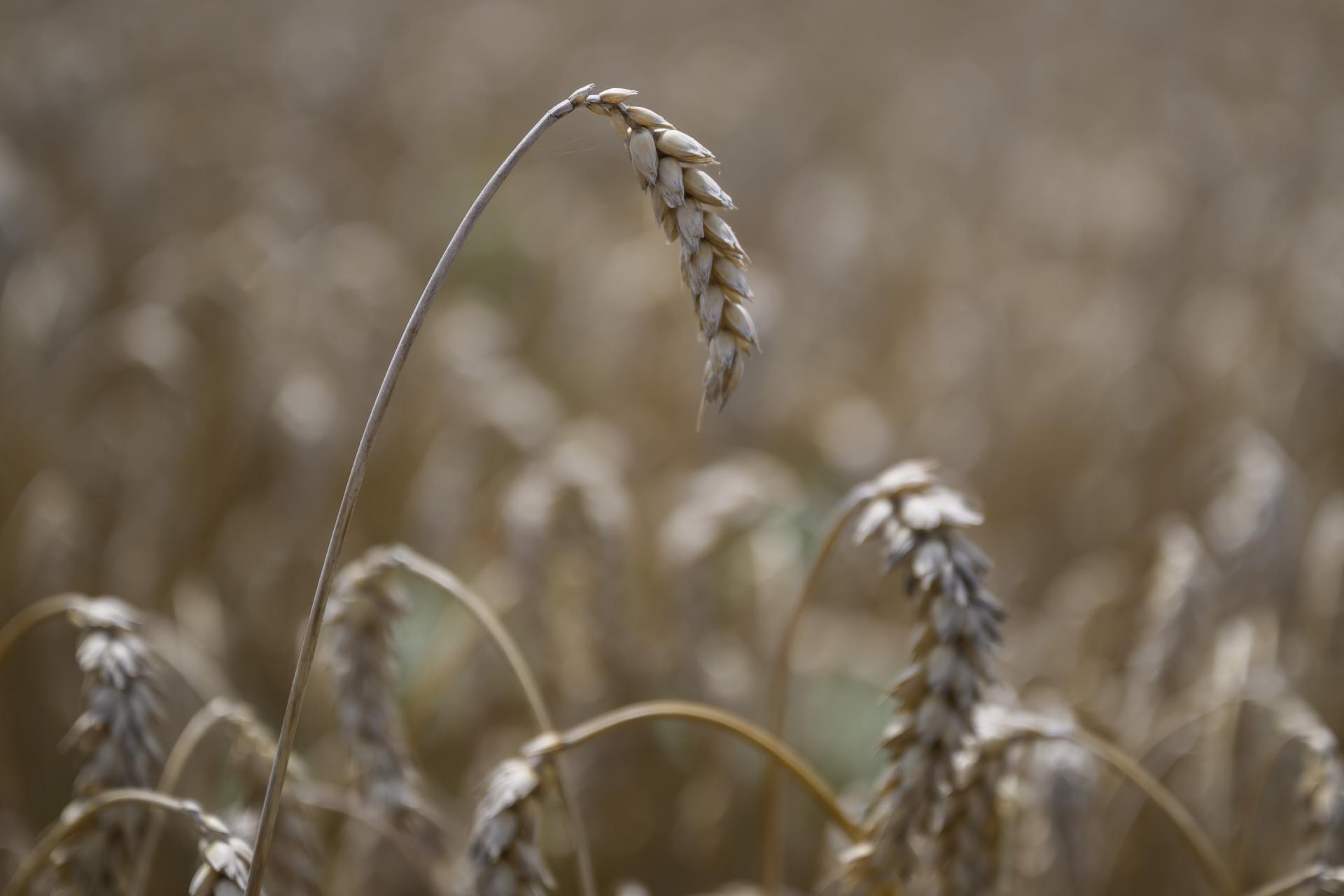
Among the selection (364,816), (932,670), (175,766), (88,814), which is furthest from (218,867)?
(932,670)

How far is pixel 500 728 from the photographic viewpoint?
169cm

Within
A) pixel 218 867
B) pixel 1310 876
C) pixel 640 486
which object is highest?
pixel 640 486

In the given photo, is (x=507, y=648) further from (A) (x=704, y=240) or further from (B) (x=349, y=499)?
(A) (x=704, y=240)

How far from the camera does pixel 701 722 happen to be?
0.87 meters

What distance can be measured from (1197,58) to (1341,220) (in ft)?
10.0

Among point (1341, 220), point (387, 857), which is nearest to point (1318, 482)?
point (1341, 220)

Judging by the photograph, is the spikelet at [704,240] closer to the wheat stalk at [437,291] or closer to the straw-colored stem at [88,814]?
the wheat stalk at [437,291]

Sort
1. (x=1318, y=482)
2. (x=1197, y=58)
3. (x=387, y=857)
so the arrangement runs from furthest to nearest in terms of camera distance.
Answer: (x=1197, y=58), (x=1318, y=482), (x=387, y=857)

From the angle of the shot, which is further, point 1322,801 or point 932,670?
point 1322,801

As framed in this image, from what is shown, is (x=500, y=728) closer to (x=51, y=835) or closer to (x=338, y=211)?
(x=51, y=835)

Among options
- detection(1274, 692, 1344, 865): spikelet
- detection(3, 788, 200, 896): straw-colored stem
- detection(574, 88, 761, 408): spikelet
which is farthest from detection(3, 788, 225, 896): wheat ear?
detection(1274, 692, 1344, 865): spikelet

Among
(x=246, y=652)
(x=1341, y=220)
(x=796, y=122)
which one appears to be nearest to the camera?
(x=246, y=652)

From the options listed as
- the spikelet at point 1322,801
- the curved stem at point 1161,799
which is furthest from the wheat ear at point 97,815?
the spikelet at point 1322,801

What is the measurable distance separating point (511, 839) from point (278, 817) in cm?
35
